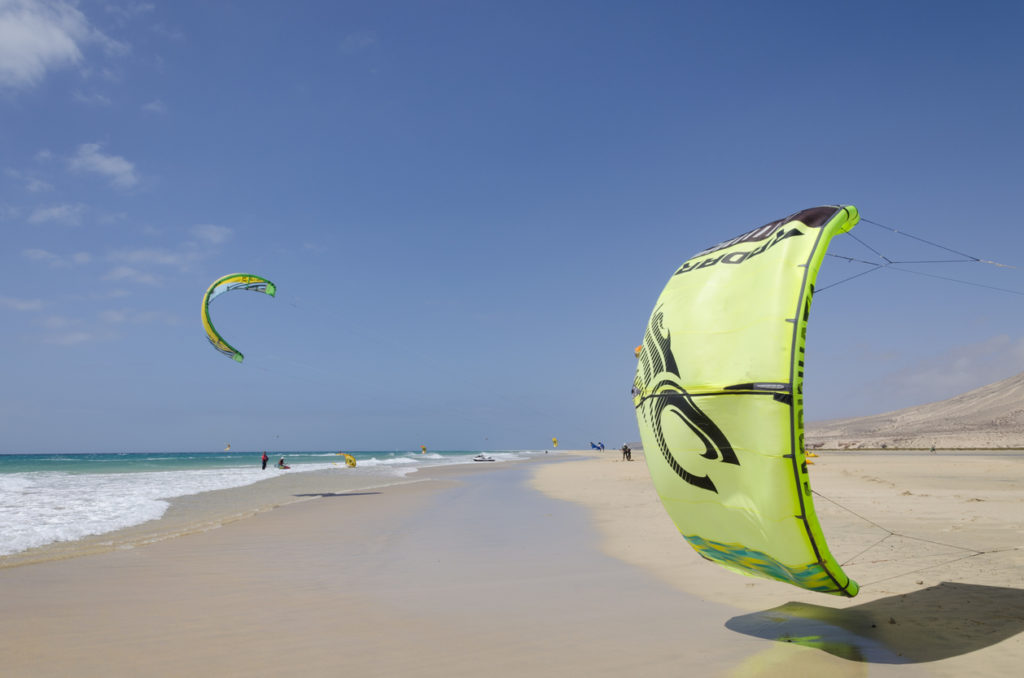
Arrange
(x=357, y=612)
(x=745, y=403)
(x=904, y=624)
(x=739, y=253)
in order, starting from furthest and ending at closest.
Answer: (x=357, y=612) < (x=904, y=624) < (x=739, y=253) < (x=745, y=403)

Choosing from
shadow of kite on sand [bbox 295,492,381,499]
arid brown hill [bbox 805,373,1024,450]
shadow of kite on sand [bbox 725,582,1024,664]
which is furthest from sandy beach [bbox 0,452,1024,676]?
arid brown hill [bbox 805,373,1024,450]

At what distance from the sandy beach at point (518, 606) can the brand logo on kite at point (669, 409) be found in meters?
1.51

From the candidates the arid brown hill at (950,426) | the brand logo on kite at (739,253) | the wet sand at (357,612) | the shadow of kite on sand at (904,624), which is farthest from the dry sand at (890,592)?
the arid brown hill at (950,426)

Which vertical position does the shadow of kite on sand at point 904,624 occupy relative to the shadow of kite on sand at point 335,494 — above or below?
below

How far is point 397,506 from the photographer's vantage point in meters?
16.5

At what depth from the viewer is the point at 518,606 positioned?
20.2 feet

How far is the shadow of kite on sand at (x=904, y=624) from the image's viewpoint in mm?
4496

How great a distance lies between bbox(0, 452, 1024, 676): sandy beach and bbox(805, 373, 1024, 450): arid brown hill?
160 ft

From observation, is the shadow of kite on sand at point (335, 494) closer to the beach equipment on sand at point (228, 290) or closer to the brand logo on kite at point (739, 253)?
the beach equipment on sand at point (228, 290)

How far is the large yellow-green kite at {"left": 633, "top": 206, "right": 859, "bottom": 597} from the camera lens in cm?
389

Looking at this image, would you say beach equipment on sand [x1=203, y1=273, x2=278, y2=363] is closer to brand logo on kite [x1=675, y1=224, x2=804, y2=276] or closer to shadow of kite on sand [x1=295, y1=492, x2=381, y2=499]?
shadow of kite on sand [x1=295, y1=492, x2=381, y2=499]

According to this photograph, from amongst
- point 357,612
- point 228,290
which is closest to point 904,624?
point 357,612

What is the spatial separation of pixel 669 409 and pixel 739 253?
53.9 inches

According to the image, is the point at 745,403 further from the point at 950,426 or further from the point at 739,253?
the point at 950,426
